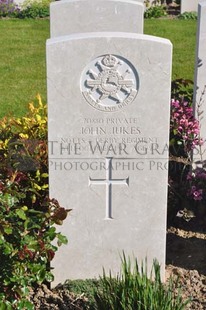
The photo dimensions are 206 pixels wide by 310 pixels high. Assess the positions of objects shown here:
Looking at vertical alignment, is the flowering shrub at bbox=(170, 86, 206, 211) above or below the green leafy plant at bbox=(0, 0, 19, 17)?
below

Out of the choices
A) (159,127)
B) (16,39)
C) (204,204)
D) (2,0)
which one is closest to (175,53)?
(16,39)

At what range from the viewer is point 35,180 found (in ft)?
16.6

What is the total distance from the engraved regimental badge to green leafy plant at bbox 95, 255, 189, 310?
39.6 inches

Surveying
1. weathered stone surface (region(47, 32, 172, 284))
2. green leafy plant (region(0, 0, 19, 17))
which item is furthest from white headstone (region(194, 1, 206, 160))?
green leafy plant (region(0, 0, 19, 17))

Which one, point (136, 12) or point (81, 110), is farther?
point (136, 12)

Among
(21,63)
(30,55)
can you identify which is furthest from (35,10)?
(21,63)

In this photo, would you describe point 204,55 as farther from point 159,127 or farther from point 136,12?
A: point 159,127

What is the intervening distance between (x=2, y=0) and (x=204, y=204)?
29.2 feet

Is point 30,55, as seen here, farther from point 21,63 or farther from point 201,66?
point 201,66

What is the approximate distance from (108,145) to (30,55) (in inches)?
246

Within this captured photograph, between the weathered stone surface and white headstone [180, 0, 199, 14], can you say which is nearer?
the weathered stone surface

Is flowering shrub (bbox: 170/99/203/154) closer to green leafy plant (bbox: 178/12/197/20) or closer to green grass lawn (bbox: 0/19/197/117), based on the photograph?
green grass lawn (bbox: 0/19/197/117)

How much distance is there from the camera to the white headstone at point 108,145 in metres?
4.04

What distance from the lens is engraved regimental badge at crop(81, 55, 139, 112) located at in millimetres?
4062
